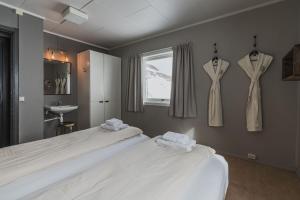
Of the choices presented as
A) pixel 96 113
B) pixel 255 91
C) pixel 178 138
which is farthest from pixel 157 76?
pixel 178 138

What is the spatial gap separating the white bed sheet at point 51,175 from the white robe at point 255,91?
6.74ft

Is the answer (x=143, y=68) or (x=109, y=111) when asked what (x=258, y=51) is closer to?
(x=143, y=68)

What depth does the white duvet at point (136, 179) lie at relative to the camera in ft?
2.78

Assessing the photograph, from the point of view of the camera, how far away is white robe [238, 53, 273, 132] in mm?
2299

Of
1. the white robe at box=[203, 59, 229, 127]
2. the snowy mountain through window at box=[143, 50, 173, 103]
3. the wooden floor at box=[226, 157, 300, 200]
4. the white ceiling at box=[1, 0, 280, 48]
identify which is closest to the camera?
the wooden floor at box=[226, 157, 300, 200]

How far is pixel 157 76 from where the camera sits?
371 cm

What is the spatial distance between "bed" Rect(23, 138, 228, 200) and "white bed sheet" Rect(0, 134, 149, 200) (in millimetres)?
120

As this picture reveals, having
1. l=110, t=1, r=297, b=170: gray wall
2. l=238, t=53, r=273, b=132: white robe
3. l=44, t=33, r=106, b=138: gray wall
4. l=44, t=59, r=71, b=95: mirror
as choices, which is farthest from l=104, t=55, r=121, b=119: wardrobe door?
l=238, t=53, r=273, b=132: white robe

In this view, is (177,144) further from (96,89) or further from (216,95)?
(96,89)

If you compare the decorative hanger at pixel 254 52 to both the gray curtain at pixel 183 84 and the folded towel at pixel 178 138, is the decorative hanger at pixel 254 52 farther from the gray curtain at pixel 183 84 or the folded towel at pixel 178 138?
the folded towel at pixel 178 138

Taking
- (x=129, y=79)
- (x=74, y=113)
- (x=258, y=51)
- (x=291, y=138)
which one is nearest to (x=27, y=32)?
(x=74, y=113)

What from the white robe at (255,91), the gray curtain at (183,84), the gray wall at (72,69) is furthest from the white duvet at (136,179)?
the gray wall at (72,69)

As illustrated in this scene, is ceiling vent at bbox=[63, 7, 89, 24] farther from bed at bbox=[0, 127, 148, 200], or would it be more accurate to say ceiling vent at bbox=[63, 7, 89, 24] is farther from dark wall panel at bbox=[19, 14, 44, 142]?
bed at bbox=[0, 127, 148, 200]

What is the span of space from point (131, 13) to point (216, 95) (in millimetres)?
2079
